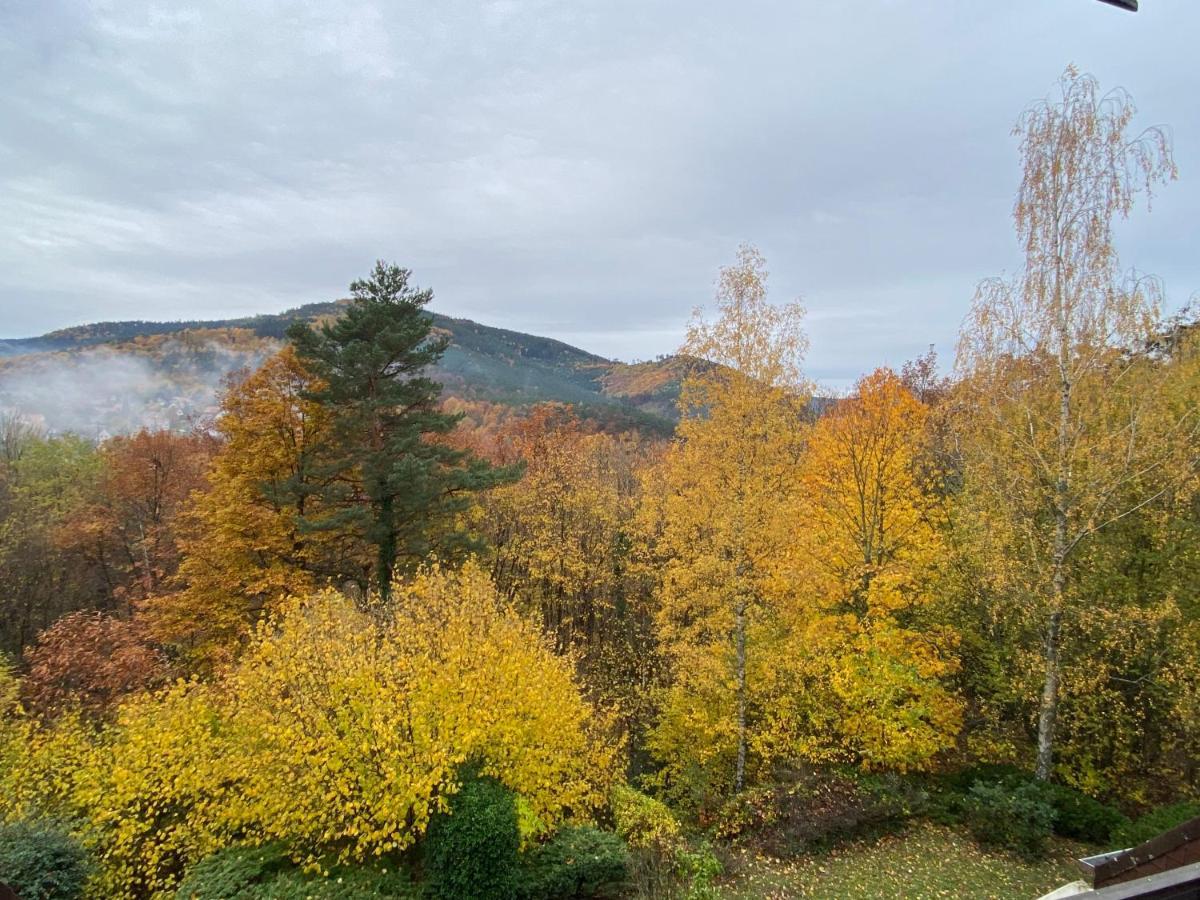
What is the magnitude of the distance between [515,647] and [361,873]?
434 cm

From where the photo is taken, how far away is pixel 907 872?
31.5 ft

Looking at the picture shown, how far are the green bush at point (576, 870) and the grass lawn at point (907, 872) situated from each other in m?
1.87

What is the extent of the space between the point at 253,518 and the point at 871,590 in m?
18.3

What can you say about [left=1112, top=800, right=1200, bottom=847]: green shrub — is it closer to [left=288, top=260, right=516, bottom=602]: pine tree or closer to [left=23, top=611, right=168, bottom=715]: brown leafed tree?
[left=288, top=260, right=516, bottom=602]: pine tree

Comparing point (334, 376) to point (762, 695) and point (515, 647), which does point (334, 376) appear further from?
point (762, 695)

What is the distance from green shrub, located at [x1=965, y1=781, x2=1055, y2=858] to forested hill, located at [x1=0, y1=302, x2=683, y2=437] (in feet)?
165

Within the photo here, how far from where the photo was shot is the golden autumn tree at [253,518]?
1758 cm

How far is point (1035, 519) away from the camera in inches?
535

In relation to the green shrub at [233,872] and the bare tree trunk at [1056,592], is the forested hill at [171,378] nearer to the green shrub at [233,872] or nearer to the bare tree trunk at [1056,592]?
the bare tree trunk at [1056,592]

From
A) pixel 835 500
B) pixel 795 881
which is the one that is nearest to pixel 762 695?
pixel 795 881

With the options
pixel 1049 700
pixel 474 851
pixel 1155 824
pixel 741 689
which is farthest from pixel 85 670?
pixel 1155 824

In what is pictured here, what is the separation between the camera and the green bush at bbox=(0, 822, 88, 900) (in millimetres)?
8141

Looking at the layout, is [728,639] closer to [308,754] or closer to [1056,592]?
[1056,592]

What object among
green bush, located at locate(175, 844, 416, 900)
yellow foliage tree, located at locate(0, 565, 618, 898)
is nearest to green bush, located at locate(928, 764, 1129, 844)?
yellow foliage tree, located at locate(0, 565, 618, 898)
